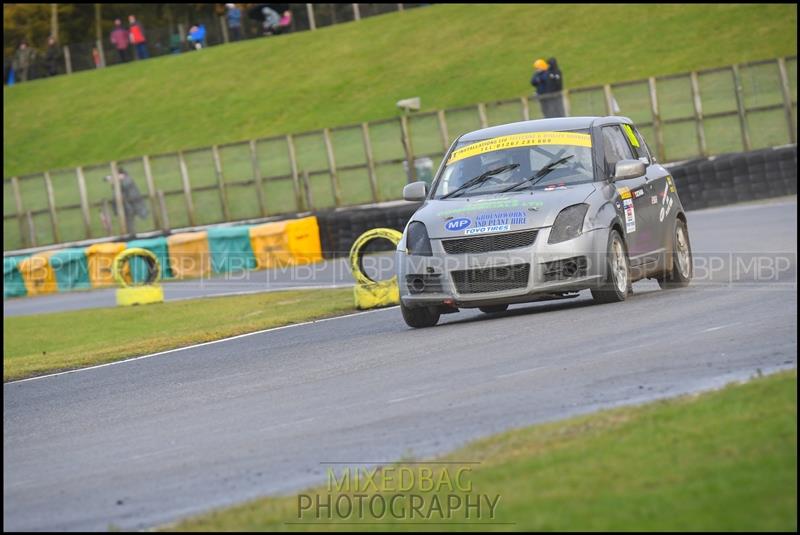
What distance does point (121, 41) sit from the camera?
72.6m

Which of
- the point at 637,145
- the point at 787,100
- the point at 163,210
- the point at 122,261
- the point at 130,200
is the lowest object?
the point at 122,261

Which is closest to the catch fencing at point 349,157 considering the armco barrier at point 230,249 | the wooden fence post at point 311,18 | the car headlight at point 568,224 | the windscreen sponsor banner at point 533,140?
the armco barrier at point 230,249

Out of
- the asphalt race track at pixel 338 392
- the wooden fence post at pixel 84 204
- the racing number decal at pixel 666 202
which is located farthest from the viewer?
the wooden fence post at pixel 84 204

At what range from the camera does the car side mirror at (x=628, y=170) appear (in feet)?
41.8

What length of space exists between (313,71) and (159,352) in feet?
158

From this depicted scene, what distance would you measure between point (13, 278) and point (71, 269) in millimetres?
1373

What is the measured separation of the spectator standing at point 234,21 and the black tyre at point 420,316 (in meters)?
56.1

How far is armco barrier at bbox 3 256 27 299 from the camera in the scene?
94.7 ft

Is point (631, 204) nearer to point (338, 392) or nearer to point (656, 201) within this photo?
point (656, 201)

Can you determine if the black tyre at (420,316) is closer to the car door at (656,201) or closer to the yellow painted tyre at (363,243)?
the yellow painted tyre at (363,243)

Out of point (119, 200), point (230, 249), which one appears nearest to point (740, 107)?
point (230, 249)

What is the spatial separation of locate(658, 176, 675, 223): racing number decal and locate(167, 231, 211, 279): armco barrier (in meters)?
14.3

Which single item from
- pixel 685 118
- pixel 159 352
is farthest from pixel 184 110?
pixel 159 352

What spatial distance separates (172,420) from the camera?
9336 millimetres
